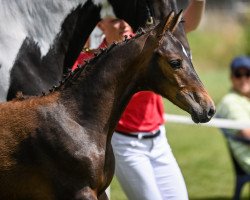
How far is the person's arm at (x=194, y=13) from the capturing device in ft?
17.4

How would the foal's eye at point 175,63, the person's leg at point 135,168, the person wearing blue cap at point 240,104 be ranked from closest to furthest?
1. the foal's eye at point 175,63
2. the person's leg at point 135,168
3. the person wearing blue cap at point 240,104

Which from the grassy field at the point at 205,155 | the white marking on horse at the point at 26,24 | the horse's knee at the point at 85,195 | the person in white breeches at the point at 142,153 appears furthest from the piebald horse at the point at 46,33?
the grassy field at the point at 205,155

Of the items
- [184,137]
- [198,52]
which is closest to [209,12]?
[198,52]

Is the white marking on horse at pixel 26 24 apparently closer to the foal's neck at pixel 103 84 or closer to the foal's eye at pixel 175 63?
the foal's neck at pixel 103 84

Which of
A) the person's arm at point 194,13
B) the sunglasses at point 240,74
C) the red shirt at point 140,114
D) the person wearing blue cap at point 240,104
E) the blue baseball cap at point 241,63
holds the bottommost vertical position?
the person wearing blue cap at point 240,104

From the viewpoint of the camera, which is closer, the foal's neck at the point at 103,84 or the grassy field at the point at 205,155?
the foal's neck at the point at 103,84

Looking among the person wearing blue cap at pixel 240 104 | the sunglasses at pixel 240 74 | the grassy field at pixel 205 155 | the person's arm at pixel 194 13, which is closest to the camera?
the person's arm at pixel 194 13

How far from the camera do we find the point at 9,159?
407 centimetres

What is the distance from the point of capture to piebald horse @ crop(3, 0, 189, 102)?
14.9 ft

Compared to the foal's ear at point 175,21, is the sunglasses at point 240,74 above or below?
below

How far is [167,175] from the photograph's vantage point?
4996 millimetres

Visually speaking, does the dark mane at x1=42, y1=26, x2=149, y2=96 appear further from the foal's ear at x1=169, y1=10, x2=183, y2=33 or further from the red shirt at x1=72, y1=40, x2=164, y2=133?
the red shirt at x1=72, y1=40, x2=164, y2=133

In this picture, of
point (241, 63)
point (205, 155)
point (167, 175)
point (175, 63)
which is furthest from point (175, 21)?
point (205, 155)

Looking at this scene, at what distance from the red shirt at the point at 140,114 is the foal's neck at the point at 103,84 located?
Result: 2.74 feet
